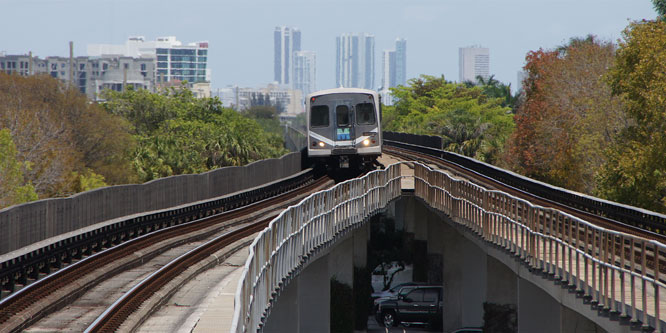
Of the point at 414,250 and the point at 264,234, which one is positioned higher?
the point at 264,234

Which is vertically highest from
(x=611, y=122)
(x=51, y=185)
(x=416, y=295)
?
(x=611, y=122)

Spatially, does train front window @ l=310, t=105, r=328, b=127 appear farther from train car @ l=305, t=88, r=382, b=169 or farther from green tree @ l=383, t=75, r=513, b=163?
green tree @ l=383, t=75, r=513, b=163

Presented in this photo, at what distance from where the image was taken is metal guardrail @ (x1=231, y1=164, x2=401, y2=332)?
11.4 metres

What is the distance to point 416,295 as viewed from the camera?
4297cm

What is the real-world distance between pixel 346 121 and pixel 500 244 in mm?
16416

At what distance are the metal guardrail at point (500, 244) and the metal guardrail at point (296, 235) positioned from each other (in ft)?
0.06

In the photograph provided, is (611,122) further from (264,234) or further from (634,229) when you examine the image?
(264,234)

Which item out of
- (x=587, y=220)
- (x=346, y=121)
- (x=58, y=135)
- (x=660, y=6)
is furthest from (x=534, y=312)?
(x=660, y=6)

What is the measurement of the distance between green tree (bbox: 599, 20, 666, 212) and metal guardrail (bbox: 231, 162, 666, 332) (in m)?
11.3

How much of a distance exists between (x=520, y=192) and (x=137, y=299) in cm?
2006

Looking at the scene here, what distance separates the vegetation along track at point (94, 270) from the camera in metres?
14.1

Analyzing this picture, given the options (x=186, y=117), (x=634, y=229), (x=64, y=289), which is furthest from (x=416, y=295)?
(x=186, y=117)

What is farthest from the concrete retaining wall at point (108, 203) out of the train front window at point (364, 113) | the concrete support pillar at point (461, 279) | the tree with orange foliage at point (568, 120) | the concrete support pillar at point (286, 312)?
the tree with orange foliage at point (568, 120)

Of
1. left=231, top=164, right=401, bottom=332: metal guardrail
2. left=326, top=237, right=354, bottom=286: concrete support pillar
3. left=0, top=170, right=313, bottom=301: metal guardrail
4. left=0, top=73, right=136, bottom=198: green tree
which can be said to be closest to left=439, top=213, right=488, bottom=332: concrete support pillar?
left=326, top=237, right=354, bottom=286: concrete support pillar
